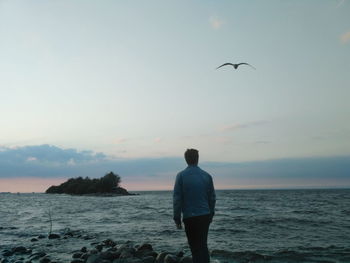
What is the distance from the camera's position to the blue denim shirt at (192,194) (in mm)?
6738

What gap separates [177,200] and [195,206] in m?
0.37

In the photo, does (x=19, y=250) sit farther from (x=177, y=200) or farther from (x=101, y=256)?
(x=177, y=200)

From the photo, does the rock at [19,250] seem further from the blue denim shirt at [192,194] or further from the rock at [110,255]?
the blue denim shirt at [192,194]

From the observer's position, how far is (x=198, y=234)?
22.2ft

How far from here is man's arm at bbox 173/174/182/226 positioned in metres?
6.71

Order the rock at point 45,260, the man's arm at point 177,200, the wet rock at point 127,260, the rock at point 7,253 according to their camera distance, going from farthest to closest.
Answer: the rock at point 7,253
the rock at point 45,260
the wet rock at point 127,260
the man's arm at point 177,200

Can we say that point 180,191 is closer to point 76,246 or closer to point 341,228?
A: point 76,246

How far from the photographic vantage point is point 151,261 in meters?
11.8

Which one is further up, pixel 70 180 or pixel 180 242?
pixel 70 180

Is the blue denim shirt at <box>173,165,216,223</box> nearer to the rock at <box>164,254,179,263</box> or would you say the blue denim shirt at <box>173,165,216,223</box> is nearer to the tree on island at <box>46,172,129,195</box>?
the rock at <box>164,254,179,263</box>

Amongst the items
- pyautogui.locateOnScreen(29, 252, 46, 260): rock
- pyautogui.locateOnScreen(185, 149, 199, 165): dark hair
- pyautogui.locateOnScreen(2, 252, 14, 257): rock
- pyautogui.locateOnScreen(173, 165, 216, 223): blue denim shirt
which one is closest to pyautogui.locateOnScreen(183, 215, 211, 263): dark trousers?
pyautogui.locateOnScreen(173, 165, 216, 223): blue denim shirt

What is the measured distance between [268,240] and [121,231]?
29.4 ft

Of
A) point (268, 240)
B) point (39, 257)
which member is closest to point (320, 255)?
point (268, 240)

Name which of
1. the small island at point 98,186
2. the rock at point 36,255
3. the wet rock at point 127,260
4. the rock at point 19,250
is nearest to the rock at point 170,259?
the wet rock at point 127,260
